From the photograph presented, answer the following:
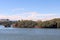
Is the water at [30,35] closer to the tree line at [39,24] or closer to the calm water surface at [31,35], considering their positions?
the calm water surface at [31,35]

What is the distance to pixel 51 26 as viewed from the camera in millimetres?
56969

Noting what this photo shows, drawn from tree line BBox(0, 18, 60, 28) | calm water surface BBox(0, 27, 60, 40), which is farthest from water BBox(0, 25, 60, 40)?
tree line BBox(0, 18, 60, 28)

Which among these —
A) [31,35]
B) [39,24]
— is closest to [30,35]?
[31,35]

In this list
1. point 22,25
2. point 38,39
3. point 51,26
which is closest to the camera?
point 38,39

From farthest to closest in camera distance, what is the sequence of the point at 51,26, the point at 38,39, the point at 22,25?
the point at 22,25, the point at 51,26, the point at 38,39

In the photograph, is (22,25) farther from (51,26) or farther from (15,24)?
(51,26)

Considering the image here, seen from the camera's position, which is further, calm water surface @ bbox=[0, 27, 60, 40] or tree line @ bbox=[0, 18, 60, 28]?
tree line @ bbox=[0, 18, 60, 28]

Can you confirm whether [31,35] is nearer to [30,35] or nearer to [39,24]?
[30,35]

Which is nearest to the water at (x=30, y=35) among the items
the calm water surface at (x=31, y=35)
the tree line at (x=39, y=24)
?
the calm water surface at (x=31, y=35)

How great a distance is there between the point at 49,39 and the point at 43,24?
34.0 meters

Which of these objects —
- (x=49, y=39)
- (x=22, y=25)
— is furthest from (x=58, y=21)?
(x=49, y=39)

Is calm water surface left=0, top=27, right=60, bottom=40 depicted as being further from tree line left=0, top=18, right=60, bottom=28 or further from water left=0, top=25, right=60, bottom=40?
tree line left=0, top=18, right=60, bottom=28

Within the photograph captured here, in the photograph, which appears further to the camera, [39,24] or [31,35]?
[39,24]

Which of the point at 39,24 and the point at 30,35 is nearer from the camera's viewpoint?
the point at 30,35
